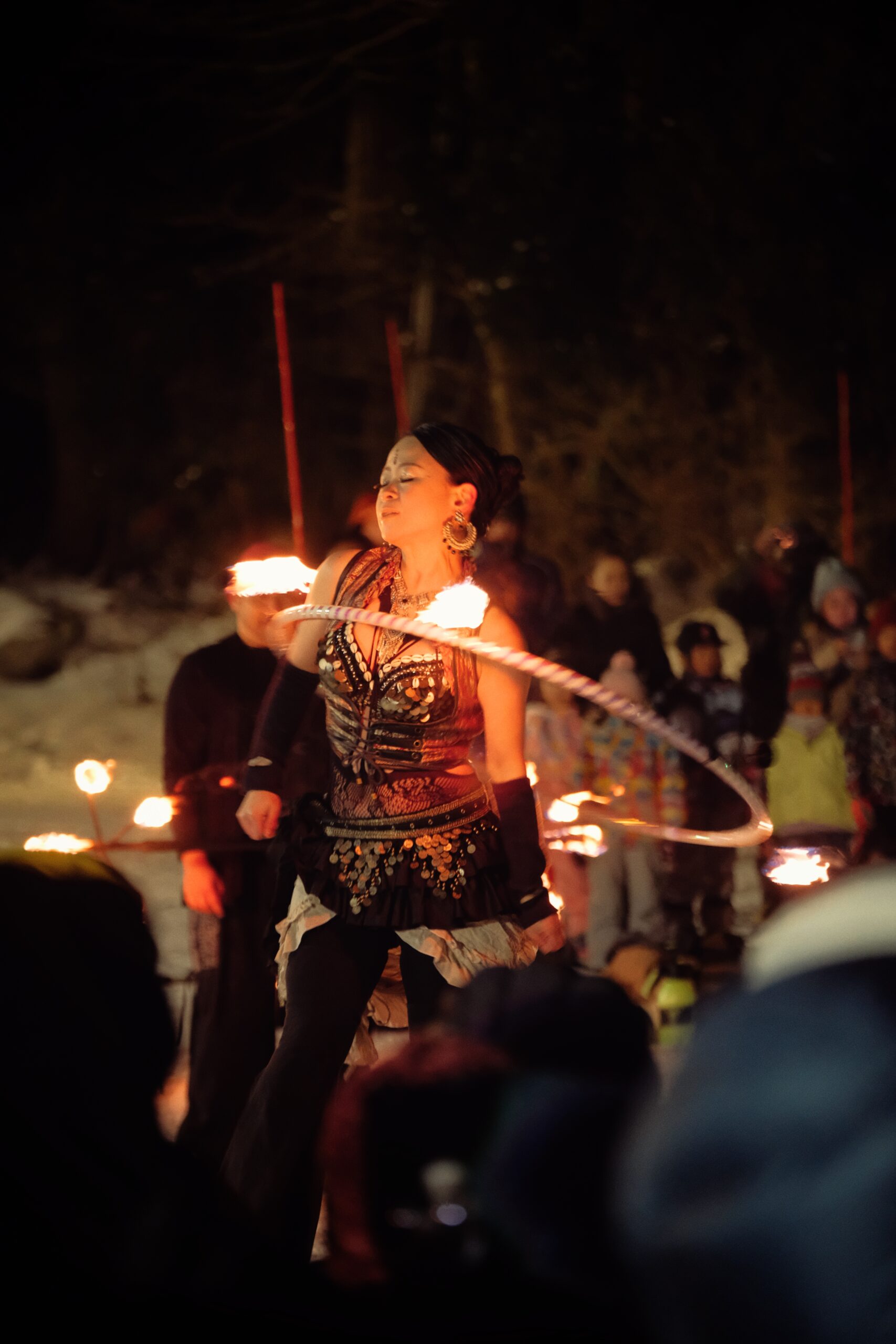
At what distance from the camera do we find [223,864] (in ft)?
16.6

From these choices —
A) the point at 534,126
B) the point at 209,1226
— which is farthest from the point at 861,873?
the point at 534,126

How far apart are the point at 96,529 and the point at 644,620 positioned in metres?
15.0

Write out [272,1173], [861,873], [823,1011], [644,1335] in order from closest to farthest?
[823,1011] < [861,873] < [644,1335] < [272,1173]

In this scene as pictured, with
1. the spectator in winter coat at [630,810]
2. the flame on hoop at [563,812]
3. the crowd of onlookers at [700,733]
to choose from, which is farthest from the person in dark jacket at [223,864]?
the spectator in winter coat at [630,810]

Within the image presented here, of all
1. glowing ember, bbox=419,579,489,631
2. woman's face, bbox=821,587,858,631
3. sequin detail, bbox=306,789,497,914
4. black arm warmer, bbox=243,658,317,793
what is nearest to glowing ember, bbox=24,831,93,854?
black arm warmer, bbox=243,658,317,793

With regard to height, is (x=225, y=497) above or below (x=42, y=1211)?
above

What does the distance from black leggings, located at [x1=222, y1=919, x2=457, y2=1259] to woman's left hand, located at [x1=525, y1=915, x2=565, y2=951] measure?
0.27 m

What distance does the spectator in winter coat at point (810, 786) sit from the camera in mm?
7547

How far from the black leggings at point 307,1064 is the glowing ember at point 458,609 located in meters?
0.81

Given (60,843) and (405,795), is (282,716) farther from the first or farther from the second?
(60,843)

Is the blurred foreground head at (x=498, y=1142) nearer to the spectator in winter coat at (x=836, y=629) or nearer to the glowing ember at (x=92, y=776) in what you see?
the glowing ember at (x=92, y=776)

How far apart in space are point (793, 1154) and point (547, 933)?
246cm

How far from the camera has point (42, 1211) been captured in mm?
1829

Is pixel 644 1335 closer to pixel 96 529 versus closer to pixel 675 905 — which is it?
pixel 675 905
